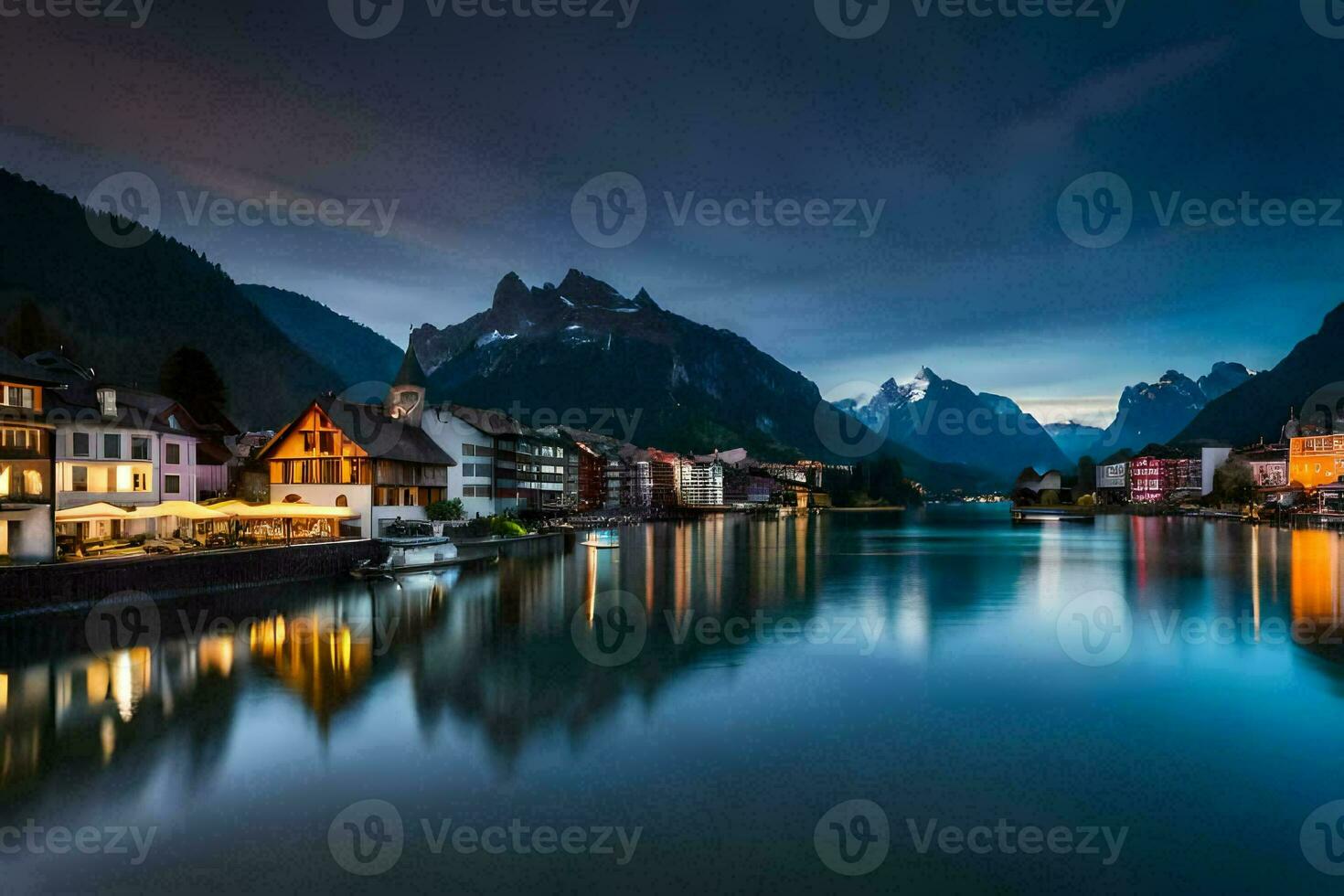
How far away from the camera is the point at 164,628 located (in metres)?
35.1

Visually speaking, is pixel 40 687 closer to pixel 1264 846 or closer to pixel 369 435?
pixel 1264 846

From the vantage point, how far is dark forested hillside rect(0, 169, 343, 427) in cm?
14688

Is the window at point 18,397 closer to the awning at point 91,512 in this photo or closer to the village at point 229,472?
the village at point 229,472

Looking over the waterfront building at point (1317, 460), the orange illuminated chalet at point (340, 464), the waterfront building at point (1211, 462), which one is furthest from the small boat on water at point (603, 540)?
the waterfront building at point (1211, 462)

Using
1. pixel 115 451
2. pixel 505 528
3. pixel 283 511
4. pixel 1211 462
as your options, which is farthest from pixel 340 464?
pixel 1211 462

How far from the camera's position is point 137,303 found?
164 m

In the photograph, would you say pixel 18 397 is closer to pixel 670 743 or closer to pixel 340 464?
pixel 340 464

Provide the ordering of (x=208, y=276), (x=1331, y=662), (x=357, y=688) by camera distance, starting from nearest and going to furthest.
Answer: (x=357, y=688)
(x=1331, y=662)
(x=208, y=276)

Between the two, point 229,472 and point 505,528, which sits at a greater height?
point 229,472

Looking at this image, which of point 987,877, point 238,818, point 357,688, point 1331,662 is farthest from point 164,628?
point 1331,662

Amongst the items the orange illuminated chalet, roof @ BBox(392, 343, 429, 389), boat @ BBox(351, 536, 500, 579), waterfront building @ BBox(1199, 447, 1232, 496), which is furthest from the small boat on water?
waterfront building @ BBox(1199, 447, 1232, 496)

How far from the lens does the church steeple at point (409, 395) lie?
82.1 metres

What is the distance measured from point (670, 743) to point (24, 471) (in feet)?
119

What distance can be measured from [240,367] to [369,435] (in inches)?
4848
